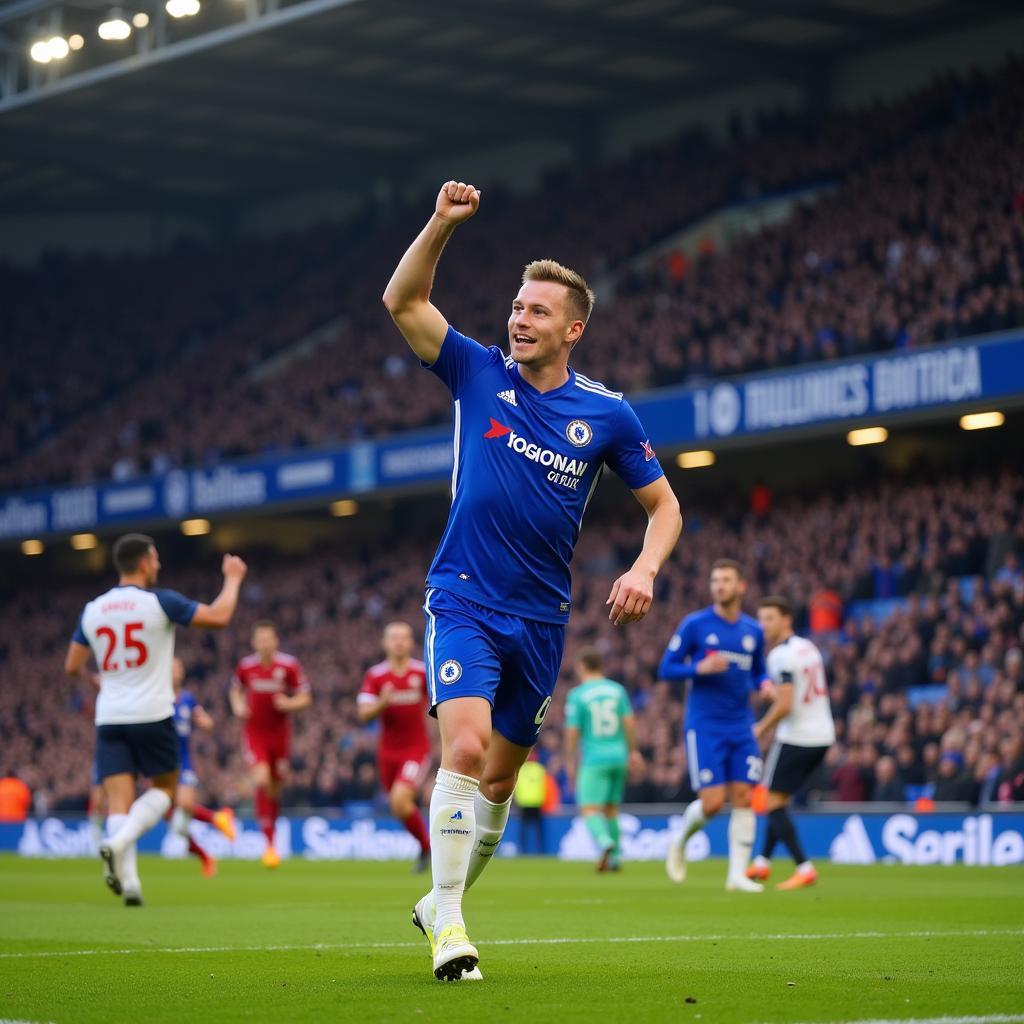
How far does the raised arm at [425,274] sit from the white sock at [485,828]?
1.79m

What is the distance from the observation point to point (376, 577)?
121ft

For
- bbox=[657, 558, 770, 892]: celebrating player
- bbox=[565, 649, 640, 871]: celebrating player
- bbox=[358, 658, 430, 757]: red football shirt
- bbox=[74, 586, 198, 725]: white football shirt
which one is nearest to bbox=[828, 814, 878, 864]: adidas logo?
bbox=[565, 649, 640, 871]: celebrating player

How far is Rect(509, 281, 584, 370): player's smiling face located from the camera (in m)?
7.09

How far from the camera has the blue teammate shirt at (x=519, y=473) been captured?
696 cm

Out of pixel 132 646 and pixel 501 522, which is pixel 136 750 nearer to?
pixel 132 646

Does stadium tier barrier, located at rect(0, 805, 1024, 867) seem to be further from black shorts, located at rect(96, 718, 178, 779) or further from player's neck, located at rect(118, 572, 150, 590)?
player's neck, located at rect(118, 572, 150, 590)

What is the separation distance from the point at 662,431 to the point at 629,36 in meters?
10.2

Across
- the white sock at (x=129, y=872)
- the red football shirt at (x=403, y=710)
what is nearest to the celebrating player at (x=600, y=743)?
the red football shirt at (x=403, y=710)

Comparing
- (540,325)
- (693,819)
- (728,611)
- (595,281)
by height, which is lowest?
(693,819)

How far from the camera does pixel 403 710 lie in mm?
17797

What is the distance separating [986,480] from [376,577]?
14.1 m

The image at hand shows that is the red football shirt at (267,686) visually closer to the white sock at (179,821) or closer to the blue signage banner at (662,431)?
the white sock at (179,821)

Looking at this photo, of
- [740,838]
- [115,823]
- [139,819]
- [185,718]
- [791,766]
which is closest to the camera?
[139,819]

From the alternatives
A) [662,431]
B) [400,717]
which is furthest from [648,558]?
[662,431]
